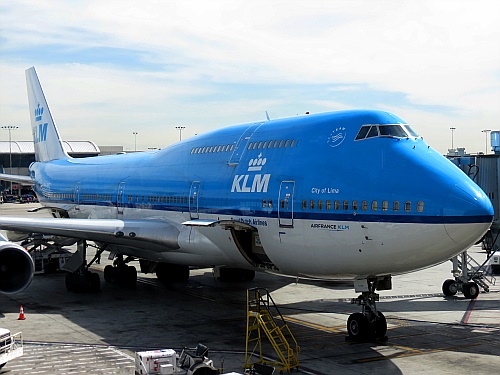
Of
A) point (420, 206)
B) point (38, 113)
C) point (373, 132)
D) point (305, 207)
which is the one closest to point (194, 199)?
point (305, 207)

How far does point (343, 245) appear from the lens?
16531 mm

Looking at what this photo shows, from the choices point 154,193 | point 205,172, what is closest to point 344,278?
point 205,172

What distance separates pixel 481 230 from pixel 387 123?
12.3 ft

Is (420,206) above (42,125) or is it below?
Result: below

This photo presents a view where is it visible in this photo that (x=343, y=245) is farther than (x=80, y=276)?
No

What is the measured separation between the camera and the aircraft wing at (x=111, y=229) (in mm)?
23297

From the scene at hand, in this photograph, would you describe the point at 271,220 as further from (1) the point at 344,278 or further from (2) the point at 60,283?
(2) the point at 60,283

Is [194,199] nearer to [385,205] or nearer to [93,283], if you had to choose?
[93,283]

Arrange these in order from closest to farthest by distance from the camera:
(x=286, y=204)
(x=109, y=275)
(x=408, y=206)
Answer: (x=408, y=206) → (x=286, y=204) → (x=109, y=275)

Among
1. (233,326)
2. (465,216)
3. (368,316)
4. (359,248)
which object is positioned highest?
(465,216)

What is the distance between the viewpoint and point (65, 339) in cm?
1911

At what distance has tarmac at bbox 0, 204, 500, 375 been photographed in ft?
53.8

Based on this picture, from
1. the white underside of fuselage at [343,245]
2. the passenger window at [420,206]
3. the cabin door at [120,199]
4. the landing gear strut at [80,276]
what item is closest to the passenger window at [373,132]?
the white underside of fuselage at [343,245]

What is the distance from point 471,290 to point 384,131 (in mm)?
10757
